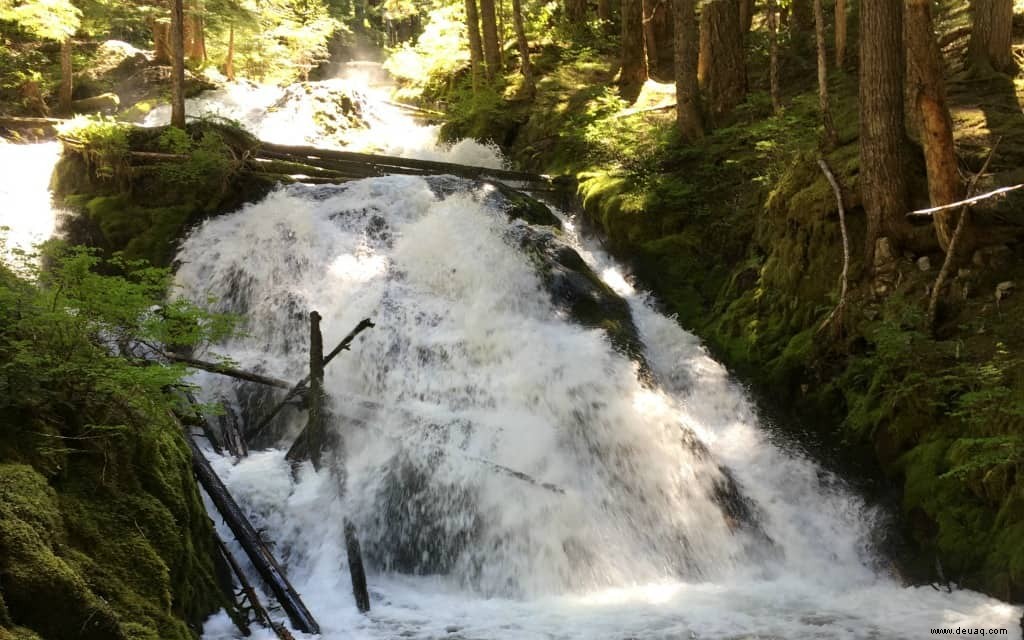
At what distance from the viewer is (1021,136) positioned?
8.90 metres

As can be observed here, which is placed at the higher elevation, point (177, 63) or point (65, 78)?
point (65, 78)

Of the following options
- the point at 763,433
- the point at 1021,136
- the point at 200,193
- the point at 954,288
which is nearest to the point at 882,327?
the point at 954,288

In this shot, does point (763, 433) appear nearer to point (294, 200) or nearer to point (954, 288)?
point (954, 288)

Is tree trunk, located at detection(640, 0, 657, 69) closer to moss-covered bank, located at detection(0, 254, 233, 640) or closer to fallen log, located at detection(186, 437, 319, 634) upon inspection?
fallen log, located at detection(186, 437, 319, 634)

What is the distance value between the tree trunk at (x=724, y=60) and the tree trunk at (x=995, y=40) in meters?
3.82

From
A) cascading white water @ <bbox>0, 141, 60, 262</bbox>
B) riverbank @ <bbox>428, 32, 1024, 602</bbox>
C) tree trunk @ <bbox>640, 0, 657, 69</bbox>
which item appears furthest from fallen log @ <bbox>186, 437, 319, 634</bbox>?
tree trunk @ <bbox>640, 0, 657, 69</bbox>

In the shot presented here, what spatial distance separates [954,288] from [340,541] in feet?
22.1

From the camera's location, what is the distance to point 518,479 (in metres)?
7.85

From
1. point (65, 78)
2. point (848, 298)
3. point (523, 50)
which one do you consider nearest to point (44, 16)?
point (65, 78)

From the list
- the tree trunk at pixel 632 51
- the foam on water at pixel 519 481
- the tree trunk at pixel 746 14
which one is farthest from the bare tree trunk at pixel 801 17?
the foam on water at pixel 519 481

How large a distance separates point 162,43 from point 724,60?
61.7ft

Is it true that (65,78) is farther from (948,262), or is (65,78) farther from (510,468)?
(948,262)

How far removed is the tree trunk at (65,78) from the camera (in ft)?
66.3

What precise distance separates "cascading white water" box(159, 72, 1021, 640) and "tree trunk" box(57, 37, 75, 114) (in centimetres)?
1248
